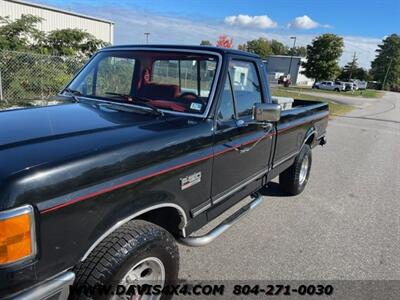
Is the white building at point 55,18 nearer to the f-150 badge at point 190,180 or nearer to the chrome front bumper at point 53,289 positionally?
the f-150 badge at point 190,180

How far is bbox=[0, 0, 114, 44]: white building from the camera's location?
19969mm

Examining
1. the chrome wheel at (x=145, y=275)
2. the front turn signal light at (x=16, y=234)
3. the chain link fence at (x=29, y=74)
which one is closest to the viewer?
the front turn signal light at (x=16, y=234)

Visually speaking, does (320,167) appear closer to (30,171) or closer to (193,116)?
(193,116)

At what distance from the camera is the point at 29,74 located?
973 cm

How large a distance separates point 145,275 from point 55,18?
24583 mm

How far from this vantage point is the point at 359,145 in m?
9.91

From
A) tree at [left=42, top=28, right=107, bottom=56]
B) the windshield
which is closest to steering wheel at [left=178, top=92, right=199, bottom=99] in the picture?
the windshield

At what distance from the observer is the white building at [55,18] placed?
1997 cm

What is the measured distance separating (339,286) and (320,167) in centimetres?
427

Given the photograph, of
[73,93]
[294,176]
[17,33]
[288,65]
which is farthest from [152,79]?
[288,65]

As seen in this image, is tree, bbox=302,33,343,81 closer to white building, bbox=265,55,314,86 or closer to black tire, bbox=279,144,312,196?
white building, bbox=265,55,314,86

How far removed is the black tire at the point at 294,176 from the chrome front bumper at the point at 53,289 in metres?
3.81

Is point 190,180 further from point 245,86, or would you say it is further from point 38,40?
point 38,40

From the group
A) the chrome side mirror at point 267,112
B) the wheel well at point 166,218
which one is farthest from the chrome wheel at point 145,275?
the chrome side mirror at point 267,112
